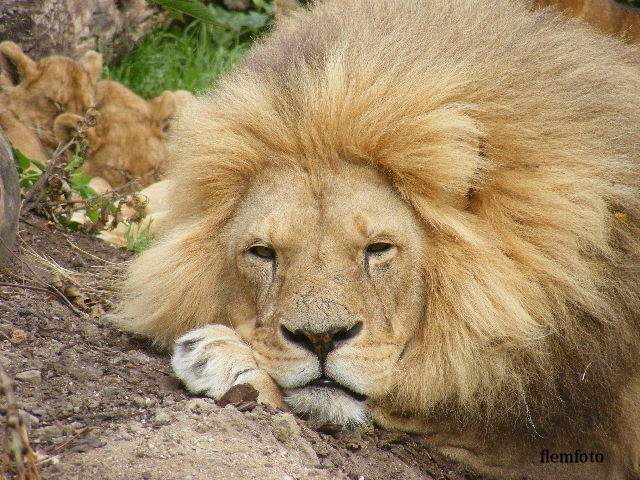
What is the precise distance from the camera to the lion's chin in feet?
10.7

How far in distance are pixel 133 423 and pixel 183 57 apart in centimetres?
608

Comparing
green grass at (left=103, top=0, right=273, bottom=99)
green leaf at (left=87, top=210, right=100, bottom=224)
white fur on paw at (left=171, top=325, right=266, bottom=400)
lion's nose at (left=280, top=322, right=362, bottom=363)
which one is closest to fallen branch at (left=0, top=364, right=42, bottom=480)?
white fur on paw at (left=171, top=325, right=266, bottom=400)

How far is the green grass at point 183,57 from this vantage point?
842 cm

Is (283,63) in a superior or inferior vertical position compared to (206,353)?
superior

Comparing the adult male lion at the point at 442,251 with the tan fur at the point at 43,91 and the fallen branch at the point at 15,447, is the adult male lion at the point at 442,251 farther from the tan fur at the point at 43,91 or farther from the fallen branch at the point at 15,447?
the tan fur at the point at 43,91

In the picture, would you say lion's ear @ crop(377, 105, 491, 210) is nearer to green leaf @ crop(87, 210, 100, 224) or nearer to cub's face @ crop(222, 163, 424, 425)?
cub's face @ crop(222, 163, 424, 425)

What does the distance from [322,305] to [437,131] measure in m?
0.81

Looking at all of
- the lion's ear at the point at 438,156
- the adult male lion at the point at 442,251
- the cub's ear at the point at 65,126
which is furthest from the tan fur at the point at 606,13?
the cub's ear at the point at 65,126

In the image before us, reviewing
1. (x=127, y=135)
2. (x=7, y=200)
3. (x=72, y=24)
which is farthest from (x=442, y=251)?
(x=72, y=24)

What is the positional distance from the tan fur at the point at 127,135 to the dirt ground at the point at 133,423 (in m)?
2.81

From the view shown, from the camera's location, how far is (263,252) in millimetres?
3545

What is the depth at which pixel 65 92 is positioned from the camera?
687 centimetres

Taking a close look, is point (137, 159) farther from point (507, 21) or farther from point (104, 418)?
point (104, 418)

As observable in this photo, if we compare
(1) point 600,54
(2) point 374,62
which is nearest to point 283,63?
(2) point 374,62
